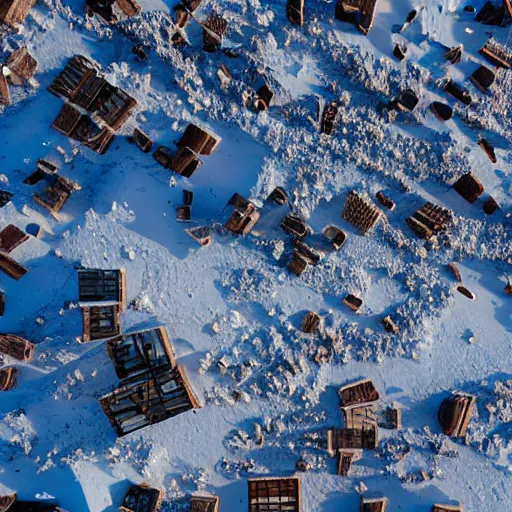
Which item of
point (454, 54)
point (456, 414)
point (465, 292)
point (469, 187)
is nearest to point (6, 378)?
point (456, 414)

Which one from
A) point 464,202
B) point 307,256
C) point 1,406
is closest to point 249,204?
point 307,256

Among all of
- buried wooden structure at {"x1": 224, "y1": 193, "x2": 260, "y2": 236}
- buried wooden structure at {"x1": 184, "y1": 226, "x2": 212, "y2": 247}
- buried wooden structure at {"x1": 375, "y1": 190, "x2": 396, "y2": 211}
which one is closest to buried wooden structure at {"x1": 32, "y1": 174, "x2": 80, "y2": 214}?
buried wooden structure at {"x1": 184, "y1": 226, "x2": 212, "y2": 247}

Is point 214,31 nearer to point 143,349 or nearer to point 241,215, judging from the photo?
point 241,215

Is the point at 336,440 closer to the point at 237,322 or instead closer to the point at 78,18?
the point at 237,322

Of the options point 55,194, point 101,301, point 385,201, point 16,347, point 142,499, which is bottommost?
point 142,499

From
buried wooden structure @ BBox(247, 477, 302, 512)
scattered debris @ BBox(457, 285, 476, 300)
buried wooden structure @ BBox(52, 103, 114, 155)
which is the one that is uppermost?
scattered debris @ BBox(457, 285, 476, 300)

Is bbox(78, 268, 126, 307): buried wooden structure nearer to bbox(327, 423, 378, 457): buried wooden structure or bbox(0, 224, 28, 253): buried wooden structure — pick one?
bbox(0, 224, 28, 253): buried wooden structure
